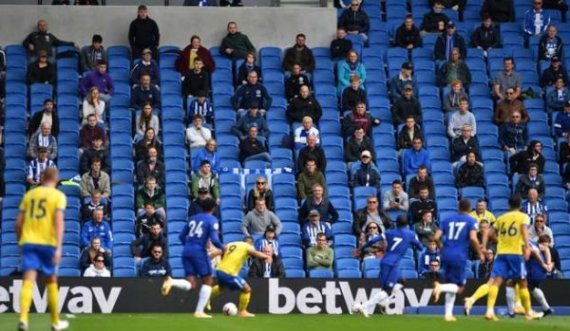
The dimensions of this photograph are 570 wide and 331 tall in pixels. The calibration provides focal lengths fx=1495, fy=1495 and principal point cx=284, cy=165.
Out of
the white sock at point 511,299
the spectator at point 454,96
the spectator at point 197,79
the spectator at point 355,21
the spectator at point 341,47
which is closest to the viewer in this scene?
the white sock at point 511,299

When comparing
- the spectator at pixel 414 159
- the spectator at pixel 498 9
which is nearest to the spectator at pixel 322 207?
the spectator at pixel 414 159

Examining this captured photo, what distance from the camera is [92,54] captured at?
33.2m

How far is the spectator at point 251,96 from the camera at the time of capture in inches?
1277

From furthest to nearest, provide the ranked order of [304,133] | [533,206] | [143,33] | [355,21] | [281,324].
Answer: [355,21] → [143,33] → [304,133] → [533,206] → [281,324]

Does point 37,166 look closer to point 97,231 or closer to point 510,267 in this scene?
point 97,231

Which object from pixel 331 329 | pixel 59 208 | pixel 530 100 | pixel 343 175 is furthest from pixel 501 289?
pixel 59 208

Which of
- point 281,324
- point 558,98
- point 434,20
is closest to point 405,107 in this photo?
point 434,20

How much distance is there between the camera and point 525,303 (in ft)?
80.4

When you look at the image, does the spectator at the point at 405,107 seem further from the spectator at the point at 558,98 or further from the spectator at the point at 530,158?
the spectator at the point at 558,98

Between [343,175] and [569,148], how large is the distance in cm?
509

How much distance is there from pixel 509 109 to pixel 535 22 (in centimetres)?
354

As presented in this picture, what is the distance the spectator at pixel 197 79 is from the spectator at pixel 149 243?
4600 millimetres

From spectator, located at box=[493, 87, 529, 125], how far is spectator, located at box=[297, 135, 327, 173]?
4587mm

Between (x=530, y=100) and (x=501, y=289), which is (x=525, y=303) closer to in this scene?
(x=501, y=289)
